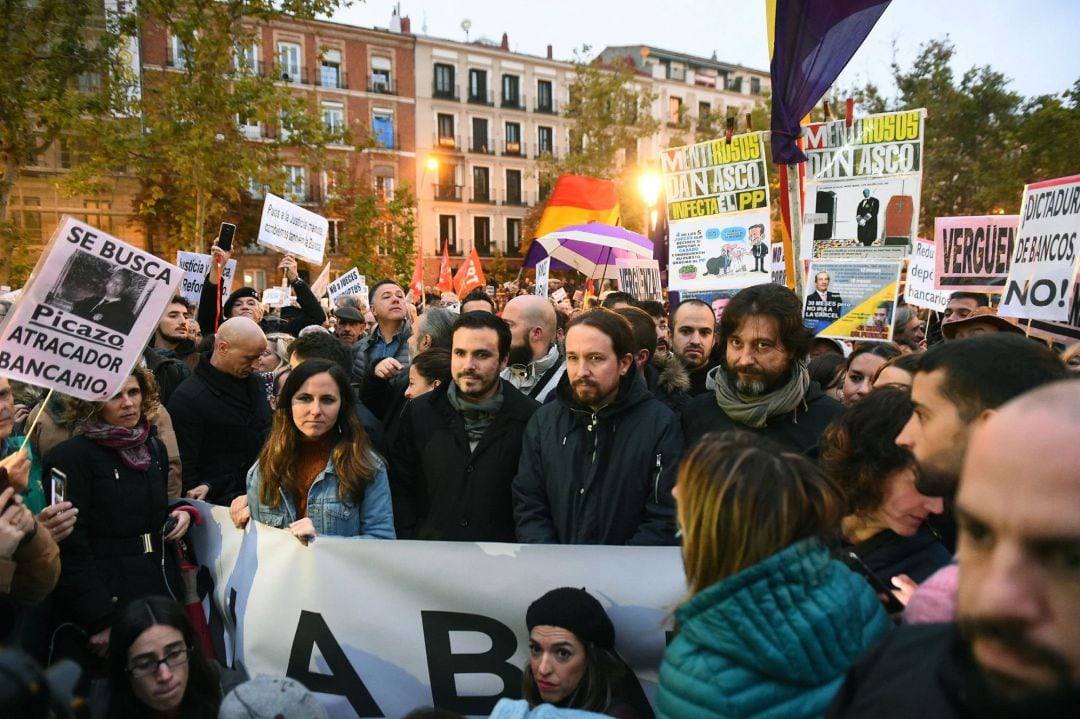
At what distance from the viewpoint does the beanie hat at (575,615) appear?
8.08ft

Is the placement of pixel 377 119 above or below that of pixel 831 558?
above

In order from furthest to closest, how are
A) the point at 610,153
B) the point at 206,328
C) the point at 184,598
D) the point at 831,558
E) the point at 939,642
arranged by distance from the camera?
the point at 610,153 < the point at 206,328 < the point at 184,598 < the point at 831,558 < the point at 939,642

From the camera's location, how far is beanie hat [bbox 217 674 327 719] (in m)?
2.43

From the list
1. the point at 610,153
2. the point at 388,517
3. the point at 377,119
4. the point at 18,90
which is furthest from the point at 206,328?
the point at 377,119

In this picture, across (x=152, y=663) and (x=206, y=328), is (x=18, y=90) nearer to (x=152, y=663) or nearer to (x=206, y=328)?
(x=206, y=328)

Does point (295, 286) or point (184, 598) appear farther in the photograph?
point (295, 286)

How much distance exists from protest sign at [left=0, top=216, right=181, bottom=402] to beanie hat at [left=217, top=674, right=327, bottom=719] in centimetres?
122

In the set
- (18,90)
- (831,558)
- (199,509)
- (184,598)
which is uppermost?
(18,90)

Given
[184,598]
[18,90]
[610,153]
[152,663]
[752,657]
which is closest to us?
[752,657]

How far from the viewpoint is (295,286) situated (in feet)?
24.5

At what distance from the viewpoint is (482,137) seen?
47.8 metres

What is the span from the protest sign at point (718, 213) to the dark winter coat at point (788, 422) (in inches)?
131

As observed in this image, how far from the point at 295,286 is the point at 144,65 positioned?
33920 millimetres

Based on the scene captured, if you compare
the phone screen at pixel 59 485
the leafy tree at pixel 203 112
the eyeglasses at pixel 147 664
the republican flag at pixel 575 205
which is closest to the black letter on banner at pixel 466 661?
the eyeglasses at pixel 147 664
